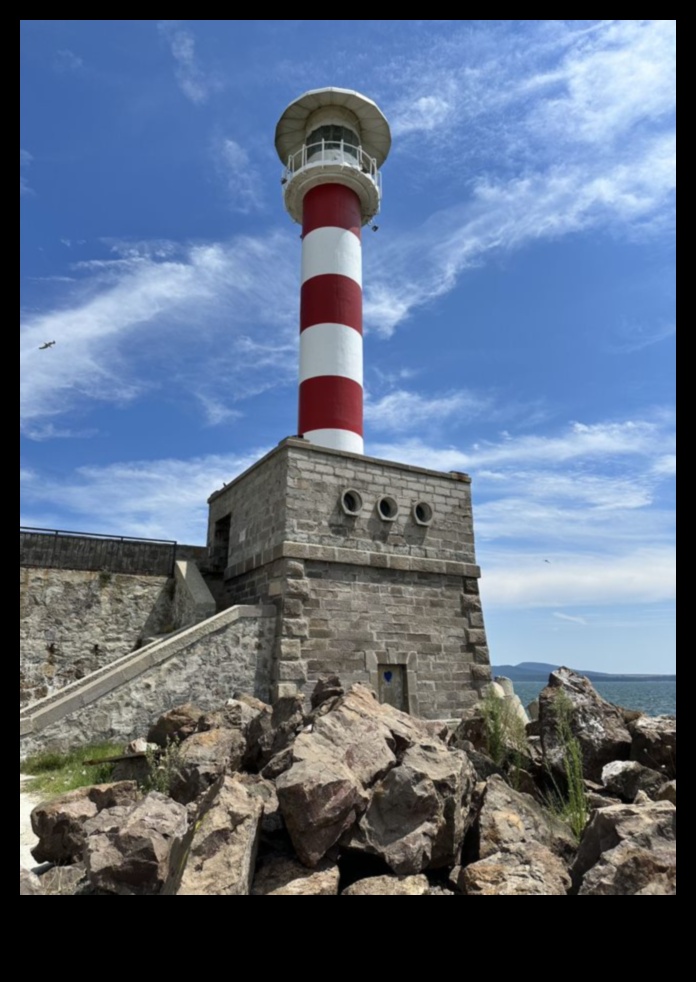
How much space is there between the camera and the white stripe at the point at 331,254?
57.3ft

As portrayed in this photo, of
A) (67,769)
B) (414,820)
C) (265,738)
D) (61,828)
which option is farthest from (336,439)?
(414,820)

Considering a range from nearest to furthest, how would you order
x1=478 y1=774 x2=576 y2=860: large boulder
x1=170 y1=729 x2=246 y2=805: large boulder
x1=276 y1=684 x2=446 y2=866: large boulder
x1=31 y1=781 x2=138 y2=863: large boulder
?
x1=276 y1=684 x2=446 y2=866: large boulder < x1=478 y1=774 x2=576 y2=860: large boulder < x1=31 y1=781 x2=138 y2=863: large boulder < x1=170 y1=729 x2=246 y2=805: large boulder

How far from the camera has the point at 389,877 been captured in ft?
13.8

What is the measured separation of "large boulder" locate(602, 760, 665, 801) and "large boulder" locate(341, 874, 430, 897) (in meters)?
3.09

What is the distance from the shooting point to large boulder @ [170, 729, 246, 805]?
6.05 m

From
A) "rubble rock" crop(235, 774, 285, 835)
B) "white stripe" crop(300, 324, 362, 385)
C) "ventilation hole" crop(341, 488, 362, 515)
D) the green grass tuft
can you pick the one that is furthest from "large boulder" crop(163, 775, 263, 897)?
"white stripe" crop(300, 324, 362, 385)

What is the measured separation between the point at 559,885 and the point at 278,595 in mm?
7973

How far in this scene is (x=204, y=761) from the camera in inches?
247

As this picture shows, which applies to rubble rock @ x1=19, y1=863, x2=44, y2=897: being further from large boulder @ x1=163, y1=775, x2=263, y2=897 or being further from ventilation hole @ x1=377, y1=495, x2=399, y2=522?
ventilation hole @ x1=377, y1=495, x2=399, y2=522

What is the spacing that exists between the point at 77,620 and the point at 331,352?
29.5ft
